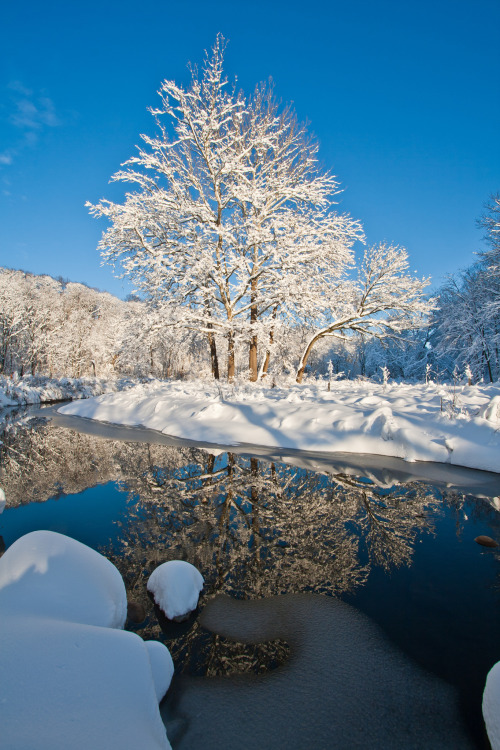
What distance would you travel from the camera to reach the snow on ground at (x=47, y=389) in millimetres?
21641

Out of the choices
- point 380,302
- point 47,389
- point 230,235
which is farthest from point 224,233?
point 47,389

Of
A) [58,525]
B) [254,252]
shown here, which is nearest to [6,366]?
[254,252]

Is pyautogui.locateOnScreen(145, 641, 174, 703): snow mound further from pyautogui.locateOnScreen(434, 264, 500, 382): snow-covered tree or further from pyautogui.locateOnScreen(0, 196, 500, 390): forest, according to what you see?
pyautogui.locateOnScreen(434, 264, 500, 382): snow-covered tree

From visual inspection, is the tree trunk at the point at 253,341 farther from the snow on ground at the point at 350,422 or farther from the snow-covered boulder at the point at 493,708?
the snow-covered boulder at the point at 493,708

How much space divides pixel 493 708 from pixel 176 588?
1.98 metres

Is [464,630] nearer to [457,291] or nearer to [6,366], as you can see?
[457,291]

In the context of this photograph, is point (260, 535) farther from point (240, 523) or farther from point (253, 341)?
point (253, 341)

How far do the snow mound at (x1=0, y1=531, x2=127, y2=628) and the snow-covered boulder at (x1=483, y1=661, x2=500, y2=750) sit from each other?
2.13m

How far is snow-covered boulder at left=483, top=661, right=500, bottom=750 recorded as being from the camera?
1576 millimetres

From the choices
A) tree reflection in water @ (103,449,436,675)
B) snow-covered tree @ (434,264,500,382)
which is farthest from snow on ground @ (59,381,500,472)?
snow-covered tree @ (434,264,500,382)

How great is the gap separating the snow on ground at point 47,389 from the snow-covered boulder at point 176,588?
2041cm

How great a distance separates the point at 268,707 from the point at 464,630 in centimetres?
150

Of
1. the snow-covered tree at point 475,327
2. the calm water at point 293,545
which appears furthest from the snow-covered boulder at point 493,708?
the snow-covered tree at point 475,327

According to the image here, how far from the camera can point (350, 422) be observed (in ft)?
24.3
